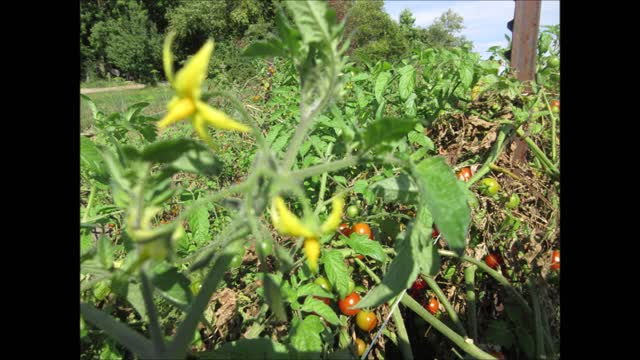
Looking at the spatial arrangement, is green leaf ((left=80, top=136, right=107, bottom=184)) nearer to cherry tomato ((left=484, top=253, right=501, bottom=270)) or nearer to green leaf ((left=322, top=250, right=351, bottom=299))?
green leaf ((left=322, top=250, right=351, bottom=299))

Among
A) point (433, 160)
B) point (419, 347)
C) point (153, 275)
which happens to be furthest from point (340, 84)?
point (419, 347)

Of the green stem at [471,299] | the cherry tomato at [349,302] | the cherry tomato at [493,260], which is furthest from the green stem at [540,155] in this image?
the cherry tomato at [349,302]

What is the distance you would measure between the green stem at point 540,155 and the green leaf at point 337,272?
2.78ft

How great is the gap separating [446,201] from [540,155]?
111 cm

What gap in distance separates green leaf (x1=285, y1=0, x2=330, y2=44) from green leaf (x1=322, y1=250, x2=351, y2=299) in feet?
2.26

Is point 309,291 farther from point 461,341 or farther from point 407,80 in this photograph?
point 407,80

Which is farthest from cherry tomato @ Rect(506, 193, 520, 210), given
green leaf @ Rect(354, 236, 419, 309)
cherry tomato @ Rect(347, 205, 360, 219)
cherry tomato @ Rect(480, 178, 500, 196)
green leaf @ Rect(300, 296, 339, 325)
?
green leaf @ Rect(354, 236, 419, 309)

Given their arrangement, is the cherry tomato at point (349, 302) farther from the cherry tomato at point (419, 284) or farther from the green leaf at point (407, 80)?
the green leaf at point (407, 80)

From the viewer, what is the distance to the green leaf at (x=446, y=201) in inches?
21.6

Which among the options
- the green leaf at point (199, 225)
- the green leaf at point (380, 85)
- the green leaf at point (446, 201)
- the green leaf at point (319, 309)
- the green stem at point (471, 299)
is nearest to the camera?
the green leaf at point (446, 201)

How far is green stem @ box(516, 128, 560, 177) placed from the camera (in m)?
1.45

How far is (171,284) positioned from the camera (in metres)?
0.73
